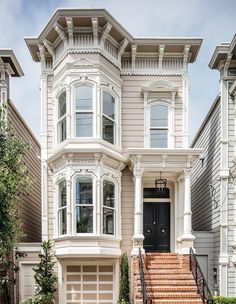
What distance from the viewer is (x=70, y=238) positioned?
577 inches

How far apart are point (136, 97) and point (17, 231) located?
245 inches

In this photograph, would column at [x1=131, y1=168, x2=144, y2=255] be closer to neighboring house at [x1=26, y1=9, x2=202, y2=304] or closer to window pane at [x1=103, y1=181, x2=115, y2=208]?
neighboring house at [x1=26, y1=9, x2=202, y2=304]

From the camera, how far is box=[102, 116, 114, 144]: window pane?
15568 mm

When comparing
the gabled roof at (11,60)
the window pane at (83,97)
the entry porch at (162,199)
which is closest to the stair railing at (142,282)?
the entry porch at (162,199)

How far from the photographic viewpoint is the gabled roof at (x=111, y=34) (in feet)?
48.2

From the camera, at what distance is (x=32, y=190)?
18.2 metres

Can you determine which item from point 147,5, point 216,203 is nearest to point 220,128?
point 216,203

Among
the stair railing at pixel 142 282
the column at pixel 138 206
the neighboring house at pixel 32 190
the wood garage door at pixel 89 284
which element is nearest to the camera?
the stair railing at pixel 142 282

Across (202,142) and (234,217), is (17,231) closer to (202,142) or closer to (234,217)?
(234,217)

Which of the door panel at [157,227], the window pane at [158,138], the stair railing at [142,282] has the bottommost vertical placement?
the stair railing at [142,282]

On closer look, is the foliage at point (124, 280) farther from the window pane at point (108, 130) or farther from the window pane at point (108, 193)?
the window pane at point (108, 130)

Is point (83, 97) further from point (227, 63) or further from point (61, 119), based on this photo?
point (227, 63)

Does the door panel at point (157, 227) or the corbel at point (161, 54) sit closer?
the corbel at point (161, 54)

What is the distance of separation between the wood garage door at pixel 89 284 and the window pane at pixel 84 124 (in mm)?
4498
